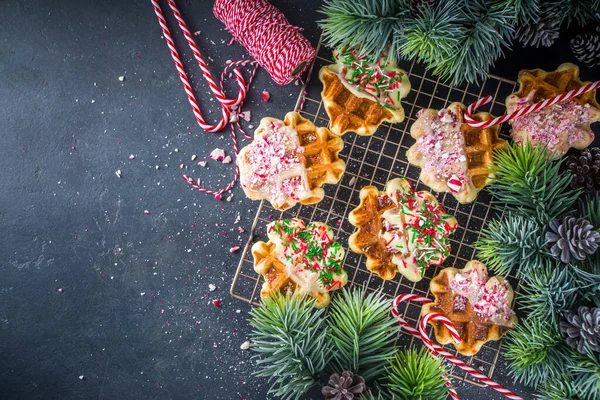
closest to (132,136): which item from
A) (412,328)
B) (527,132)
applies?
(412,328)

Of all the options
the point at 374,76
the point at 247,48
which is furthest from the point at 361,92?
the point at 247,48

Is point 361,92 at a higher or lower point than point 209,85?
higher

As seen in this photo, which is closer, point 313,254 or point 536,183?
point 536,183

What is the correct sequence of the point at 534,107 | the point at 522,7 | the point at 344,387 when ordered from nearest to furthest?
the point at 522,7 → the point at 344,387 → the point at 534,107

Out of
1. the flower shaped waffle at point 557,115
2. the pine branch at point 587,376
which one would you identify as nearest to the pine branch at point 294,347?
the pine branch at point 587,376

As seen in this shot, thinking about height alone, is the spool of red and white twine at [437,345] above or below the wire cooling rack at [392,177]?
below

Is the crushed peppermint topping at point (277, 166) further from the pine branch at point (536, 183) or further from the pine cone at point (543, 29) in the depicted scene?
the pine cone at point (543, 29)

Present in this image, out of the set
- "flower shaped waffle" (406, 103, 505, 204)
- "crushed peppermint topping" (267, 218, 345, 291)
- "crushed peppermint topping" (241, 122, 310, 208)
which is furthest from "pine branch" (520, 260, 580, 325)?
"crushed peppermint topping" (241, 122, 310, 208)

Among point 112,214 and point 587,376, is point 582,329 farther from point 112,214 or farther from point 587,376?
point 112,214

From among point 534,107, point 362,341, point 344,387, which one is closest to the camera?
point 344,387
